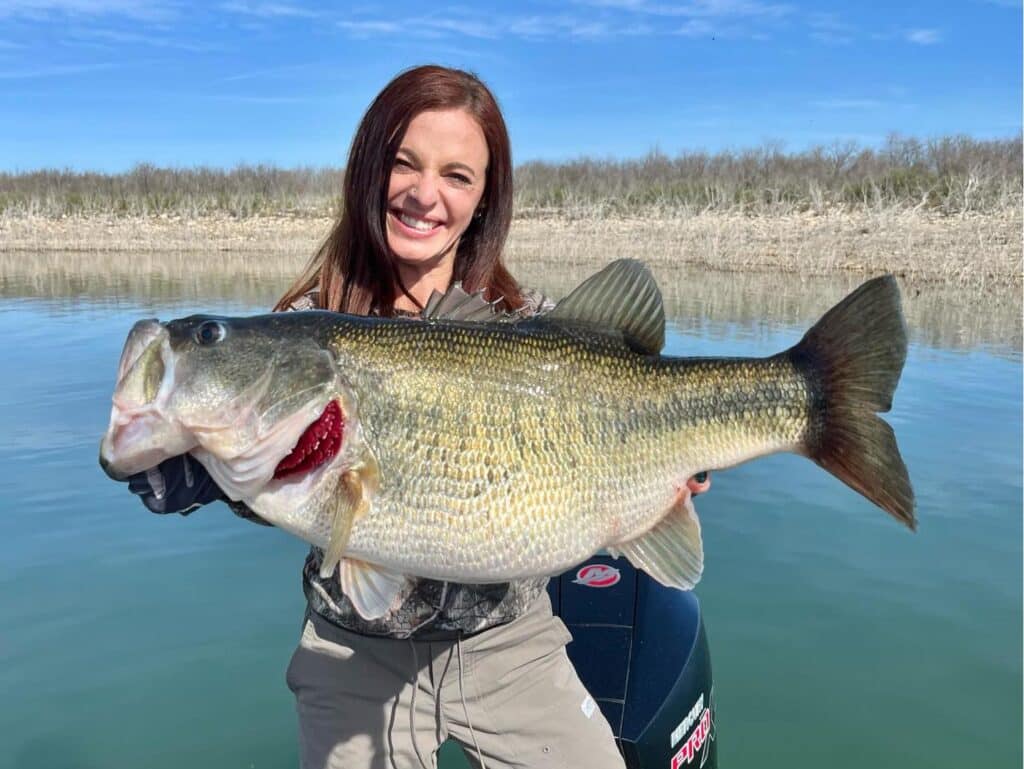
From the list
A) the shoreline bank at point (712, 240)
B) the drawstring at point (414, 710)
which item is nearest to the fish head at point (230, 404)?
the drawstring at point (414, 710)

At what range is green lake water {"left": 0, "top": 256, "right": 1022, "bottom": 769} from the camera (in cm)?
378

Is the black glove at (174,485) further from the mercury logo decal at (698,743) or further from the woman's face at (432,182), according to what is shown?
the mercury logo decal at (698,743)

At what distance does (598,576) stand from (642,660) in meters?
0.47

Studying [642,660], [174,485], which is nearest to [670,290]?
[642,660]

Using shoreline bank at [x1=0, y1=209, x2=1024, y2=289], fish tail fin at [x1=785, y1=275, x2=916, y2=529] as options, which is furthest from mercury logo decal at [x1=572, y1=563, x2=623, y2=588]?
shoreline bank at [x1=0, y1=209, x2=1024, y2=289]

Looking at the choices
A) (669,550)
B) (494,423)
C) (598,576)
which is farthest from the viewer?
(598,576)

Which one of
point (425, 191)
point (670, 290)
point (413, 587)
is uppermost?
point (425, 191)

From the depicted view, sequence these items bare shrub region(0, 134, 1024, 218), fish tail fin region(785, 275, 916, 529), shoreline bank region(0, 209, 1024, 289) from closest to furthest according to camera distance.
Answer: fish tail fin region(785, 275, 916, 529) < shoreline bank region(0, 209, 1024, 289) < bare shrub region(0, 134, 1024, 218)

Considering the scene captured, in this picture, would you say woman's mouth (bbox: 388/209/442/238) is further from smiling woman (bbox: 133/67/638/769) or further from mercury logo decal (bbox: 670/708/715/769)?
mercury logo decal (bbox: 670/708/715/769)

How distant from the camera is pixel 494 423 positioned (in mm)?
2170

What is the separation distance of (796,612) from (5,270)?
77.2ft

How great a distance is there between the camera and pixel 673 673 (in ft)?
9.98

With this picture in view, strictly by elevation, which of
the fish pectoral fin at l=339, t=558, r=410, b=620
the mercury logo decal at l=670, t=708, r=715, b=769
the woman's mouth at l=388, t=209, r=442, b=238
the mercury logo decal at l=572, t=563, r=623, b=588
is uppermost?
the woman's mouth at l=388, t=209, r=442, b=238

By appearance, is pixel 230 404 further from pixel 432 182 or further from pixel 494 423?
pixel 432 182
